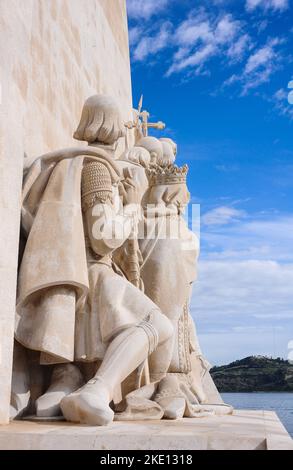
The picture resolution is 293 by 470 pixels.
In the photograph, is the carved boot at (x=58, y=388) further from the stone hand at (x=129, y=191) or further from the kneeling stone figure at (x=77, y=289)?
the stone hand at (x=129, y=191)

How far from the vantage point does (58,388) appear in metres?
→ 3.42

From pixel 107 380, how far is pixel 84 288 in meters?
0.60

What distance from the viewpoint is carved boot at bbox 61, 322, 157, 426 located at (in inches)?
114

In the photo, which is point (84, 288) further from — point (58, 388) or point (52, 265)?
point (58, 388)

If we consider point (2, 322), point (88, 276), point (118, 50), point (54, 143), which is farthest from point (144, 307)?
point (118, 50)

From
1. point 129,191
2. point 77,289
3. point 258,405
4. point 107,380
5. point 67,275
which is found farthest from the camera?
point 258,405

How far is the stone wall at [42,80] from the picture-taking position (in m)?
3.32

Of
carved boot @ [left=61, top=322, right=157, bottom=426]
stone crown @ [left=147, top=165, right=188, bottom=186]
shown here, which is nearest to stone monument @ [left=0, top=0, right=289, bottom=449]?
carved boot @ [left=61, top=322, right=157, bottom=426]

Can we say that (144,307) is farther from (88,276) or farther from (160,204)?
(160,204)

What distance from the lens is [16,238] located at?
340 cm

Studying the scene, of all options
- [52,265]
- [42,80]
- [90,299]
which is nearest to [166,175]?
[42,80]

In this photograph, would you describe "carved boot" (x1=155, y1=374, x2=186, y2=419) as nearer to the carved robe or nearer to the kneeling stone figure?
the kneeling stone figure

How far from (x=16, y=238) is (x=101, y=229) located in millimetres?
563

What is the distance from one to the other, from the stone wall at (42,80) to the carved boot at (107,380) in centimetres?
42
